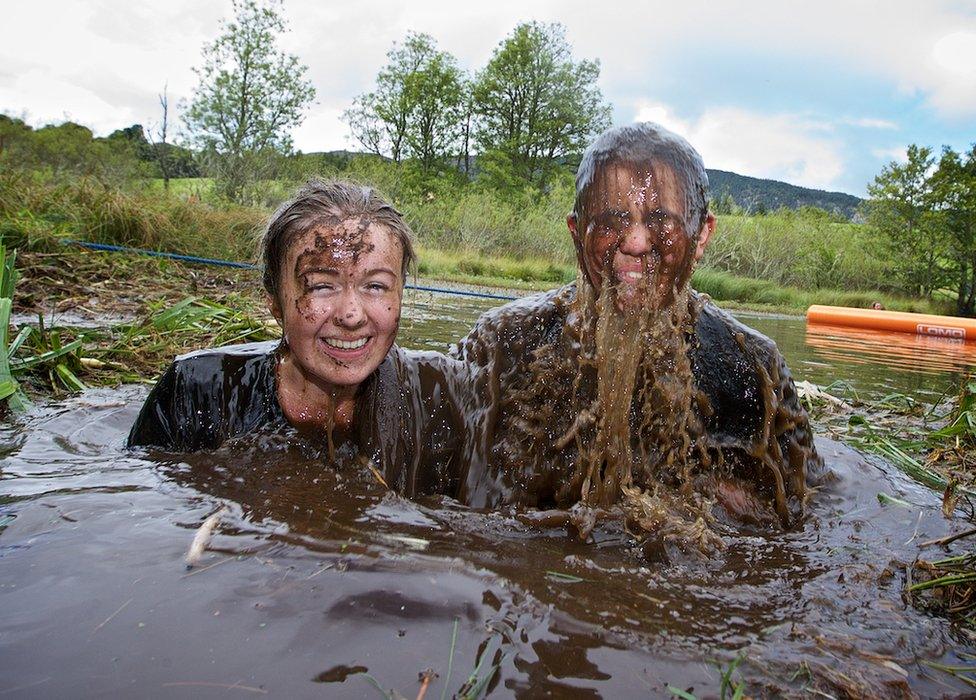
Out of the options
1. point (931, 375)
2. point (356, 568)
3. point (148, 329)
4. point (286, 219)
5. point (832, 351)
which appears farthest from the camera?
point (832, 351)

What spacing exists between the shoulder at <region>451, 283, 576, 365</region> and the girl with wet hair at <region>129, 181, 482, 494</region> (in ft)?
0.90

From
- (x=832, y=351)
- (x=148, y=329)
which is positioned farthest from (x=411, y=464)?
(x=832, y=351)

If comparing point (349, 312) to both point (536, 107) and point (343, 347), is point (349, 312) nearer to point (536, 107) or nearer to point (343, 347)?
point (343, 347)

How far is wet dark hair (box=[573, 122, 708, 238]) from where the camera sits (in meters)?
3.17

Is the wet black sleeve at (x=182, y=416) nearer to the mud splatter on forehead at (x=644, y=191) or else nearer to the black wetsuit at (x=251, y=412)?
the black wetsuit at (x=251, y=412)

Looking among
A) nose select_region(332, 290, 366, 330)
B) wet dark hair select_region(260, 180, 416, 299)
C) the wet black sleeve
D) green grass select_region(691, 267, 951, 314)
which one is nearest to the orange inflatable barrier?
green grass select_region(691, 267, 951, 314)

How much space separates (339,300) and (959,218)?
31.0 m

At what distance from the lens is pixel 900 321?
46.8ft

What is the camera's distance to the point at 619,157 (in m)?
3.19

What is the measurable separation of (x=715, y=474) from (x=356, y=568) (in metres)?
2.13

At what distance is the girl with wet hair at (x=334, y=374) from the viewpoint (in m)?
2.90

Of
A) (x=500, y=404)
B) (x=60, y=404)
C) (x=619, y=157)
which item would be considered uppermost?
(x=619, y=157)

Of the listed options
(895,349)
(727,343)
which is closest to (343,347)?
(727,343)

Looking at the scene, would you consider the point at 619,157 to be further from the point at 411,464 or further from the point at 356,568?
the point at 356,568
